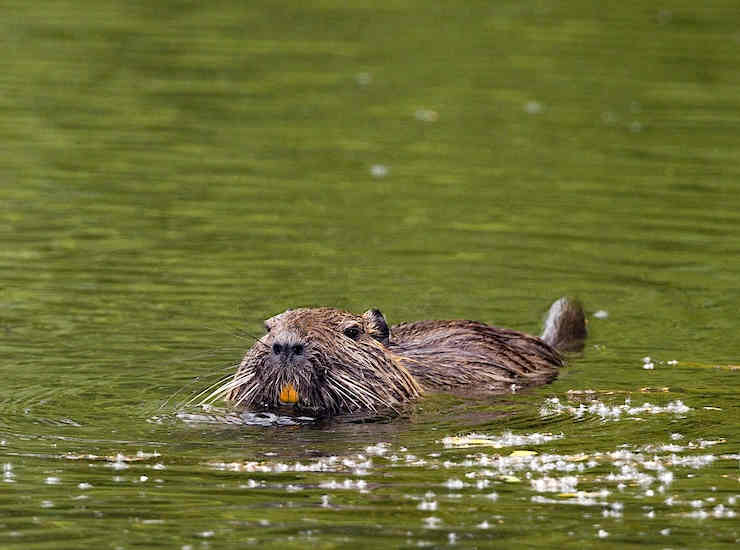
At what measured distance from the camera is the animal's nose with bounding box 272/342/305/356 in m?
8.45

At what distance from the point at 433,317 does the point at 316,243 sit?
1.77 meters

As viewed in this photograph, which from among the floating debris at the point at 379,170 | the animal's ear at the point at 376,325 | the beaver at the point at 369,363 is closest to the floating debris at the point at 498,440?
the beaver at the point at 369,363

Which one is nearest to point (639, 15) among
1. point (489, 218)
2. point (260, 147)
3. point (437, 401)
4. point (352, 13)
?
point (352, 13)

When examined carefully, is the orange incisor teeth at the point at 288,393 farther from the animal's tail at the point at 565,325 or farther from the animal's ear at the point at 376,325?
the animal's tail at the point at 565,325

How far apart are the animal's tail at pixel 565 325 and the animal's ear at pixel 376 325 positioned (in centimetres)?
180

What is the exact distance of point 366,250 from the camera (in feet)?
41.1

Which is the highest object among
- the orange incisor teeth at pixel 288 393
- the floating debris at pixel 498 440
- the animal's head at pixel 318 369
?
the animal's head at pixel 318 369

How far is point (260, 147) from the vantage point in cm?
1597

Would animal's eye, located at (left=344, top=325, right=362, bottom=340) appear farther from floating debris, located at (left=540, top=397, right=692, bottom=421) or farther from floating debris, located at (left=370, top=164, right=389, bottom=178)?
floating debris, located at (left=370, top=164, right=389, bottom=178)

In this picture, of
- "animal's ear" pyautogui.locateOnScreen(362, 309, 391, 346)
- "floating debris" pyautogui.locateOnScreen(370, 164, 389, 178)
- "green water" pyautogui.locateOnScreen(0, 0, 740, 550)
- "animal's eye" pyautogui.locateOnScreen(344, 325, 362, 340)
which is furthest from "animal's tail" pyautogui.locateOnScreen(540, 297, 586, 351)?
"floating debris" pyautogui.locateOnScreen(370, 164, 389, 178)

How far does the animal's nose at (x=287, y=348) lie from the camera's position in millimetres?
8445

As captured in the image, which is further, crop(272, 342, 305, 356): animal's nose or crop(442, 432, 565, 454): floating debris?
crop(272, 342, 305, 356): animal's nose

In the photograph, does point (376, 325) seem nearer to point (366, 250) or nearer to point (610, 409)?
point (610, 409)

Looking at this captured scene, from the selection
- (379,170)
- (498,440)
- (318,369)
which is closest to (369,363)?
(318,369)
